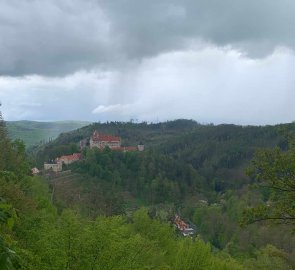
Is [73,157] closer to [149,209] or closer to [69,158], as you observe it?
[69,158]

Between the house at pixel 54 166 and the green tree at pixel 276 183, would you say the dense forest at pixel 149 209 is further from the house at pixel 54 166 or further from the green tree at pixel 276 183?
the house at pixel 54 166

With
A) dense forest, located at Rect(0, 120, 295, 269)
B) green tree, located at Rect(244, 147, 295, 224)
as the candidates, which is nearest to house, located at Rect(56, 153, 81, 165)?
dense forest, located at Rect(0, 120, 295, 269)

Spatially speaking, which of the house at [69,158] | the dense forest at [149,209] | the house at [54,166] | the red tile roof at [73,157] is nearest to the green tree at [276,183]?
the dense forest at [149,209]

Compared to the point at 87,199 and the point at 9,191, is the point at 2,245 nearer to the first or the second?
the point at 9,191

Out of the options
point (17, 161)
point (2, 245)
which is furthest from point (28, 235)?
point (17, 161)

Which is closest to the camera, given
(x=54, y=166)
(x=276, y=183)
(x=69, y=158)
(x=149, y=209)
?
(x=276, y=183)

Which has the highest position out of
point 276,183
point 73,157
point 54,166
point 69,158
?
point 276,183

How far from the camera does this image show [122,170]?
14462 centimetres

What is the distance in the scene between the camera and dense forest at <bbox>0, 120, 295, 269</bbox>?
52.1ft

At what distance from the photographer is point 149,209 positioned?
112 meters

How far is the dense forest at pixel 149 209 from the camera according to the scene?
15875mm

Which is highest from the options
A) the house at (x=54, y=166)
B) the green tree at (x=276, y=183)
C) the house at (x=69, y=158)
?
the green tree at (x=276, y=183)

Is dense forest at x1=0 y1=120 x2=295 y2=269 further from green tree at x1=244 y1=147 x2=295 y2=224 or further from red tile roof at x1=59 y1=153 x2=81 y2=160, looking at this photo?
red tile roof at x1=59 y1=153 x2=81 y2=160

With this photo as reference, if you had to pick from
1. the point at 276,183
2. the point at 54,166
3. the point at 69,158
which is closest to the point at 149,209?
the point at 69,158
